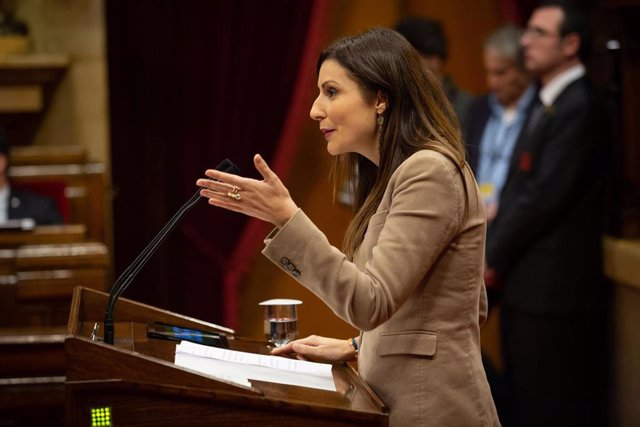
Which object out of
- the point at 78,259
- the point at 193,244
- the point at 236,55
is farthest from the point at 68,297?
the point at 236,55

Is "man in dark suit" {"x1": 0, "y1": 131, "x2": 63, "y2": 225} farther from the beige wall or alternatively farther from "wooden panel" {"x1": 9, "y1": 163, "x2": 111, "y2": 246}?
the beige wall

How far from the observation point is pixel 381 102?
198 centimetres

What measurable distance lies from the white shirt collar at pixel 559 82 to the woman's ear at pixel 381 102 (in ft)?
8.25

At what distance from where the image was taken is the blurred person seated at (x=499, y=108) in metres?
4.89

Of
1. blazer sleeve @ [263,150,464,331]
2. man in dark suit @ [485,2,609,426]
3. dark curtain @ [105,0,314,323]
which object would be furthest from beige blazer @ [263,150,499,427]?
dark curtain @ [105,0,314,323]

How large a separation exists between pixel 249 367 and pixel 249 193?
31 centimetres

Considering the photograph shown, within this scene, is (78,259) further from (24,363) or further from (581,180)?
(581,180)

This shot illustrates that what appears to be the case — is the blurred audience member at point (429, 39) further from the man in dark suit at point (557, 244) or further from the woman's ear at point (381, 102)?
the woman's ear at point (381, 102)

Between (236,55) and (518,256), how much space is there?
191cm

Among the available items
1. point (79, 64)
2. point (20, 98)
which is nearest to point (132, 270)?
point (79, 64)

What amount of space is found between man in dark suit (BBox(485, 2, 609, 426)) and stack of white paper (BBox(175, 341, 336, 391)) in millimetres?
2503

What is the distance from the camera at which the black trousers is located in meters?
4.32

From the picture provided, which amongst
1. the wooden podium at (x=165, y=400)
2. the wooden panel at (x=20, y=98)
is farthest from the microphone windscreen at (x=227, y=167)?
the wooden panel at (x=20, y=98)

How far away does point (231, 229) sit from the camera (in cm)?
551
